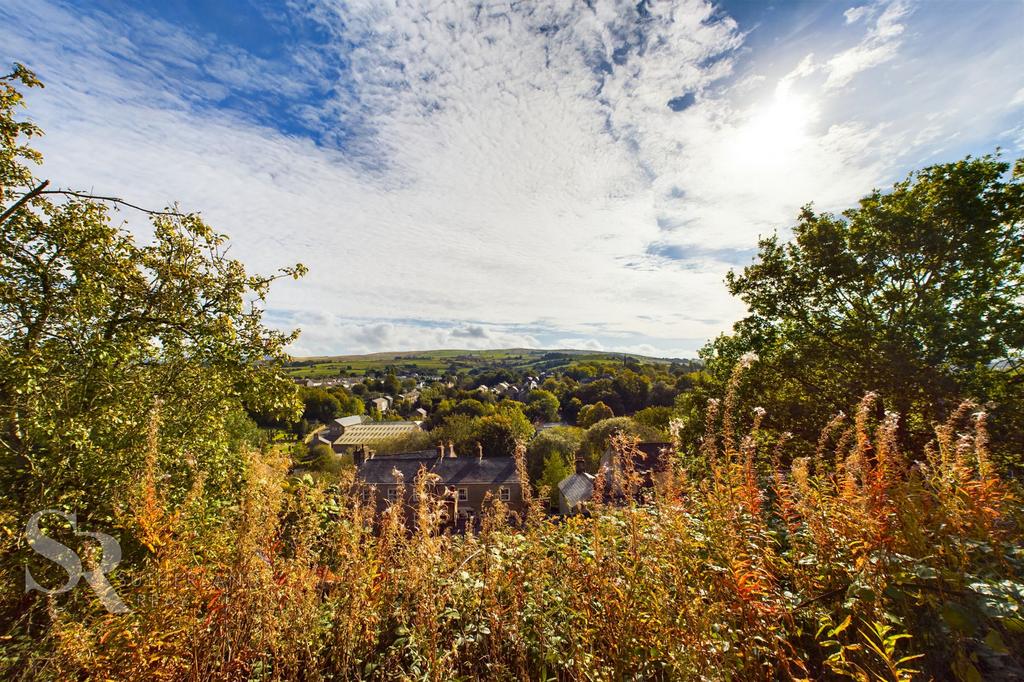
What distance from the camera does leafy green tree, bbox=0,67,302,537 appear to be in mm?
6023

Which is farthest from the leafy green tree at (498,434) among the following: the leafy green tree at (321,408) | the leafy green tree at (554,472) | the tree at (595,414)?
the leafy green tree at (321,408)

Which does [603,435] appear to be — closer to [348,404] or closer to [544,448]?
[544,448]

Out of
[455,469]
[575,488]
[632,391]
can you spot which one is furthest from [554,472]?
[632,391]

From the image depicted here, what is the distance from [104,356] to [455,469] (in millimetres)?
28473

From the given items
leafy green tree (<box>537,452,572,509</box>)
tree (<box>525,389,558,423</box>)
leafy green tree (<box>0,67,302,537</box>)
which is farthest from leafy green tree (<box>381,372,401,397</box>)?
leafy green tree (<box>0,67,302,537</box>)

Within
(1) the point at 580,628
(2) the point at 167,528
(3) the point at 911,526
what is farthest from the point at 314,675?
(3) the point at 911,526

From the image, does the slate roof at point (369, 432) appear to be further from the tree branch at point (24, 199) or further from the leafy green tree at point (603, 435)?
the tree branch at point (24, 199)

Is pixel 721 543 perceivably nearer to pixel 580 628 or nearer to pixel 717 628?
pixel 717 628

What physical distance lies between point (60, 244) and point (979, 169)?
67.6 feet

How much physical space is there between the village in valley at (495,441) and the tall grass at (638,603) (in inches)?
25.5

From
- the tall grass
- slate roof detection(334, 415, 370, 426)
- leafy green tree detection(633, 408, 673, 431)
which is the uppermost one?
the tall grass

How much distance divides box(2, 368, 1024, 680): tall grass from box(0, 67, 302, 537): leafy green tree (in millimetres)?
3021

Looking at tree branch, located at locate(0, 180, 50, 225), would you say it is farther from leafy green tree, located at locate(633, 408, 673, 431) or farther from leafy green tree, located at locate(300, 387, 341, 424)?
leafy green tree, located at locate(300, 387, 341, 424)

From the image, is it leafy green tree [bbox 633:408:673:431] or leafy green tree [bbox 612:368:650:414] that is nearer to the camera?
leafy green tree [bbox 633:408:673:431]
